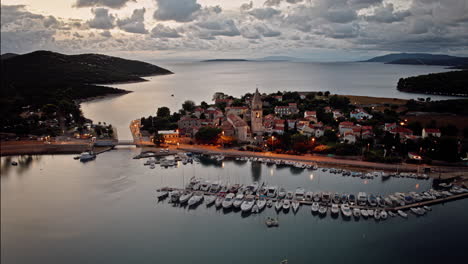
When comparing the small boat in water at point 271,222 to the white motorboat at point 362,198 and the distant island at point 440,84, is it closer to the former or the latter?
the white motorboat at point 362,198

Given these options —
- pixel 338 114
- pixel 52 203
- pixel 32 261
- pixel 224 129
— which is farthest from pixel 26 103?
pixel 338 114

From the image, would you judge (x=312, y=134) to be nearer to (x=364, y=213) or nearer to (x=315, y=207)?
(x=315, y=207)

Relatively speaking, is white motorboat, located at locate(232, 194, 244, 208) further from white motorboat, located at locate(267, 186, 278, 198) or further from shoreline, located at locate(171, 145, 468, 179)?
shoreline, located at locate(171, 145, 468, 179)

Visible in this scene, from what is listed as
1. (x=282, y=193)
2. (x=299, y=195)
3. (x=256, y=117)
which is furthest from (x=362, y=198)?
(x=256, y=117)

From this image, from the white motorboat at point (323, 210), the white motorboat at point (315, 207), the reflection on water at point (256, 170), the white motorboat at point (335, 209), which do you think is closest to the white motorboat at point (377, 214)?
the white motorboat at point (335, 209)

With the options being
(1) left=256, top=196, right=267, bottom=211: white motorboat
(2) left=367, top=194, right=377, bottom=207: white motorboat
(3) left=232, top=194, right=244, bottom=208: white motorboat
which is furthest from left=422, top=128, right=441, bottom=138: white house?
(3) left=232, top=194, right=244, bottom=208: white motorboat

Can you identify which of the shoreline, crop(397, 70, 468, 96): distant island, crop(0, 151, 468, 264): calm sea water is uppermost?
crop(397, 70, 468, 96): distant island

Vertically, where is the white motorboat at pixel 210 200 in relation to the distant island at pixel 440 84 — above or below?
below
